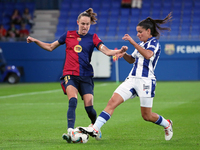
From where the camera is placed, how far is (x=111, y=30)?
28.6 m

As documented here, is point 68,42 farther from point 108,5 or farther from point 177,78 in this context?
point 108,5

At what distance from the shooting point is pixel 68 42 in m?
6.62

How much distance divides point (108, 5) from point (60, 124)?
23.1m

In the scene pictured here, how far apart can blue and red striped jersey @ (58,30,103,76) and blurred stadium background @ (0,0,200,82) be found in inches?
770

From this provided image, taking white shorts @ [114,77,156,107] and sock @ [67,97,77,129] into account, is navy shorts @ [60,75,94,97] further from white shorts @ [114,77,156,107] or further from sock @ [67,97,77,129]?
white shorts @ [114,77,156,107]

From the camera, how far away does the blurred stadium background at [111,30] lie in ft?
87.2

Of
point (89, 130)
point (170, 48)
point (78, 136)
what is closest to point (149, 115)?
point (89, 130)

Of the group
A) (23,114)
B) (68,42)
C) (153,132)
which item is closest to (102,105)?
(23,114)

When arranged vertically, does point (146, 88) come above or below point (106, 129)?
above

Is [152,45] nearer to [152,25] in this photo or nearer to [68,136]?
[152,25]

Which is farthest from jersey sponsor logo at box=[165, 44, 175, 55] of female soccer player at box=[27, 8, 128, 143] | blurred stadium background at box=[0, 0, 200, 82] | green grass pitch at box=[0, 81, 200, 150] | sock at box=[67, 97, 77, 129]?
sock at box=[67, 97, 77, 129]

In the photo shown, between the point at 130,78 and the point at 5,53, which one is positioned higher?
the point at 130,78

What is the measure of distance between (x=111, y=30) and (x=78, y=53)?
Answer: 73.2ft

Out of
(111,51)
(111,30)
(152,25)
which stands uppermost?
(152,25)
